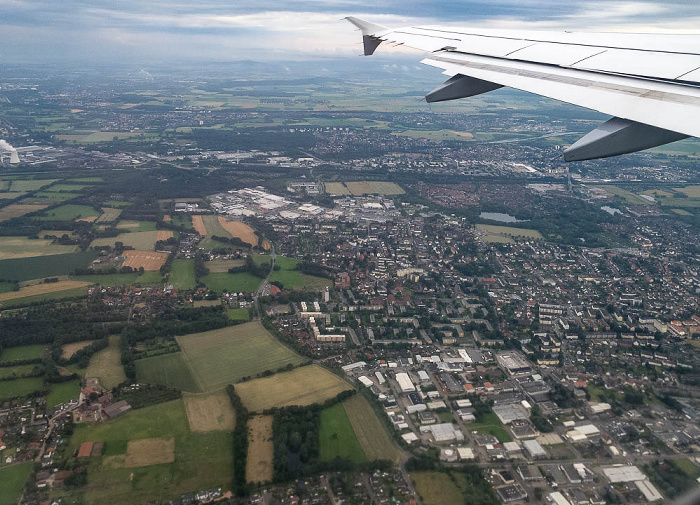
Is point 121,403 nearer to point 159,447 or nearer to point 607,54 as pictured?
point 159,447

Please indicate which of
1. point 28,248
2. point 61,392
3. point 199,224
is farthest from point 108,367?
point 199,224

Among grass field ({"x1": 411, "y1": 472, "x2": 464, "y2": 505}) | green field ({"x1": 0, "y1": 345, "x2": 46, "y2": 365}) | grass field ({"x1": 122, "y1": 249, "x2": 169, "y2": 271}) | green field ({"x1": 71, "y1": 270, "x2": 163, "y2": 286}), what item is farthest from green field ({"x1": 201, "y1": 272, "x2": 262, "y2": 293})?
grass field ({"x1": 411, "y1": 472, "x2": 464, "y2": 505})

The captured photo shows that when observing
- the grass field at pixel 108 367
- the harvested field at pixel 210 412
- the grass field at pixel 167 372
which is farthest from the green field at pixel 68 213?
the harvested field at pixel 210 412

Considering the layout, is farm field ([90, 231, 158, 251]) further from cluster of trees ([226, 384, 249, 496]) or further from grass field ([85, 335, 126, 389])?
cluster of trees ([226, 384, 249, 496])

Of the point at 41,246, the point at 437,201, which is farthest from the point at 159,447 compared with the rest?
the point at 437,201

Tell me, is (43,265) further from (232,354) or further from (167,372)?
(232,354)

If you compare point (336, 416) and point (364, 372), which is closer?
point (336, 416)
